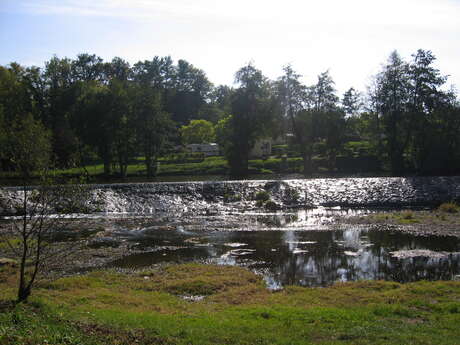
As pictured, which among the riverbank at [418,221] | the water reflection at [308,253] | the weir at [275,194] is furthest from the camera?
the weir at [275,194]

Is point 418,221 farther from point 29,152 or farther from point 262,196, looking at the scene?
point 29,152

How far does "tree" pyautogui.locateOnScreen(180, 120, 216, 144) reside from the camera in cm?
10762

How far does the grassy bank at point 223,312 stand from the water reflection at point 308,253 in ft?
7.56

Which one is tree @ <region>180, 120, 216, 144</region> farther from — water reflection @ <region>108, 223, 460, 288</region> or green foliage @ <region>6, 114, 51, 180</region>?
green foliage @ <region>6, 114, 51, 180</region>

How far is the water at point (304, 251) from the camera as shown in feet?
61.4

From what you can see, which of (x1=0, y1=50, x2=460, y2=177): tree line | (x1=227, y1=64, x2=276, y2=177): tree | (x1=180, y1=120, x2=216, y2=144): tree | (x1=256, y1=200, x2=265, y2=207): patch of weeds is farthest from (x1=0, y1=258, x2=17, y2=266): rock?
(x1=180, y1=120, x2=216, y2=144): tree

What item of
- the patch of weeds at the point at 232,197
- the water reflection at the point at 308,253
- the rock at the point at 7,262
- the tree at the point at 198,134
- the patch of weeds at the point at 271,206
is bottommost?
the water reflection at the point at 308,253

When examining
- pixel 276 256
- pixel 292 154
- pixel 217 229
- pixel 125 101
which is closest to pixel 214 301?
pixel 276 256

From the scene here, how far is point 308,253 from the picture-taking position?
22.9 metres

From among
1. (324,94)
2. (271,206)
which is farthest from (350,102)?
(271,206)

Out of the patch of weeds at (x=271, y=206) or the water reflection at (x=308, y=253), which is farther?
the patch of weeds at (x=271, y=206)

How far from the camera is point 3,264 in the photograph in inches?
768

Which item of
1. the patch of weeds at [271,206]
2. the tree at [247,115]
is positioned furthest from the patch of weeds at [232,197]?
the tree at [247,115]

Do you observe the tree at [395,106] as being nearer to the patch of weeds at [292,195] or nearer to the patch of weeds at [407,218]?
the patch of weeds at [292,195]
